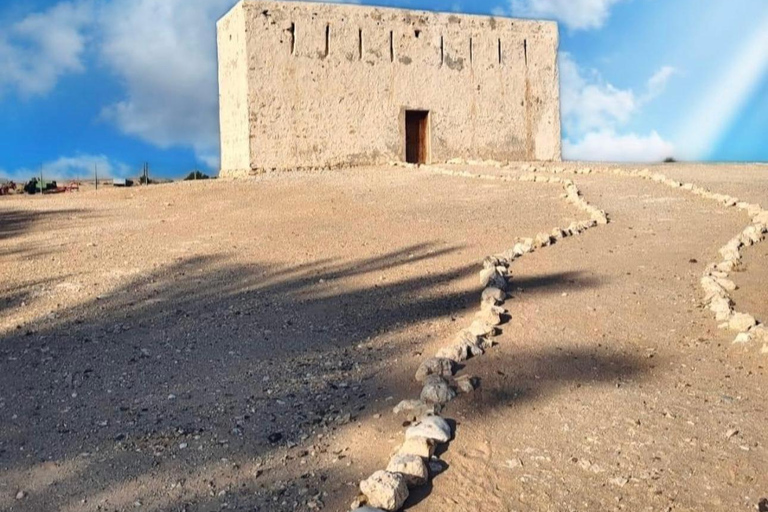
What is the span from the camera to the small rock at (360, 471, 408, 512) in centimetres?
284

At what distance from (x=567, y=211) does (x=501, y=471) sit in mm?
7794

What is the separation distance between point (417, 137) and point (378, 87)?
1813mm

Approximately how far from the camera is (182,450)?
138 inches

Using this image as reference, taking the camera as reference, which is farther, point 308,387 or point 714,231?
point 714,231

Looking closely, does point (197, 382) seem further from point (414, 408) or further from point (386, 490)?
point (386, 490)

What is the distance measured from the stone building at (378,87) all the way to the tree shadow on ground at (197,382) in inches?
457

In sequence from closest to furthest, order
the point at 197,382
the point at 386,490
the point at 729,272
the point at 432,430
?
the point at 386,490 < the point at 432,430 < the point at 197,382 < the point at 729,272

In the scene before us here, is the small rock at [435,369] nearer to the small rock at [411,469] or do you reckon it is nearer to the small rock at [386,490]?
the small rock at [411,469]

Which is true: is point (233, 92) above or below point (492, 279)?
above

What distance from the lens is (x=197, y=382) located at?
172 inches

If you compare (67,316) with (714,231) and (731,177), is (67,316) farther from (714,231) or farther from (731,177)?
(731,177)

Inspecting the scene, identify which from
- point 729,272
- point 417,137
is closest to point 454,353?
point 729,272

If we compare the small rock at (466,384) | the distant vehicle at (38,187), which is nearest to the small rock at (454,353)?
the small rock at (466,384)

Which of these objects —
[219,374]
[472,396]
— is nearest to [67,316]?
[219,374]
